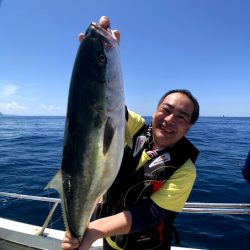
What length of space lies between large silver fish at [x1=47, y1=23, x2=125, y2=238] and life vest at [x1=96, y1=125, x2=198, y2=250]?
571 millimetres

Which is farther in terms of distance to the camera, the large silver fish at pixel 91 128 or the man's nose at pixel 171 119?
the man's nose at pixel 171 119

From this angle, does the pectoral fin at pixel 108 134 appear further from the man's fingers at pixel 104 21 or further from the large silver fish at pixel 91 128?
the man's fingers at pixel 104 21

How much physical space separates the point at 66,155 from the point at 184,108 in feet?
4.05

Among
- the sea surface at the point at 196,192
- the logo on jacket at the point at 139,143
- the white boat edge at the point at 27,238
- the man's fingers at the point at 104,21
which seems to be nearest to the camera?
the man's fingers at the point at 104,21

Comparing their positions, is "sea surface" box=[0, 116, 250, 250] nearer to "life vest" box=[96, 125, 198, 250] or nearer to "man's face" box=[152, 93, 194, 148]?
"life vest" box=[96, 125, 198, 250]

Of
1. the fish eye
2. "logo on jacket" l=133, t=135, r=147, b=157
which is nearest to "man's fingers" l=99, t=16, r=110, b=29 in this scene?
the fish eye

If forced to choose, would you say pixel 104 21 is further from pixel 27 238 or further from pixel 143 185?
pixel 27 238

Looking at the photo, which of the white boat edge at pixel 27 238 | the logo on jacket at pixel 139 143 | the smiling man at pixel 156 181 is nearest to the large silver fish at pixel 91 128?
the smiling man at pixel 156 181

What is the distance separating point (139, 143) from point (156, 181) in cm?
54

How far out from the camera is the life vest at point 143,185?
263 cm

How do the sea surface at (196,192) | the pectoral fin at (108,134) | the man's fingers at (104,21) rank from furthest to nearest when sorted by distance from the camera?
the sea surface at (196,192)
the man's fingers at (104,21)
the pectoral fin at (108,134)

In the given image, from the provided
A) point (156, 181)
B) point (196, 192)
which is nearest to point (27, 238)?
point (156, 181)

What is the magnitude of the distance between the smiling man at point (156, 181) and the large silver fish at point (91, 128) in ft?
1.07

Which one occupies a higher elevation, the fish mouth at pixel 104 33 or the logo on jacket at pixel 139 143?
the fish mouth at pixel 104 33
